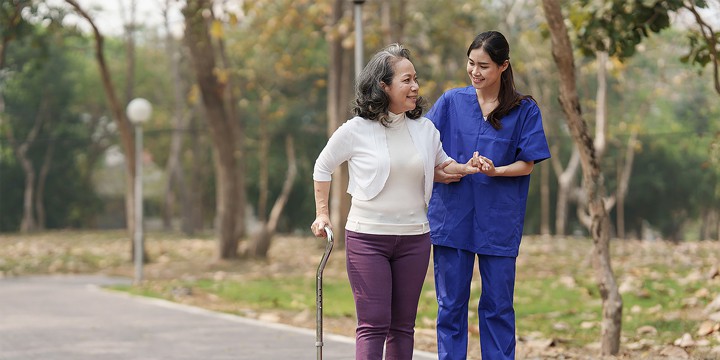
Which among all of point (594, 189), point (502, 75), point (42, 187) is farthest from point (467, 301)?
point (42, 187)

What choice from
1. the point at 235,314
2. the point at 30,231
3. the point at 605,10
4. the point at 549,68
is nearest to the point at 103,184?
the point at 30,231

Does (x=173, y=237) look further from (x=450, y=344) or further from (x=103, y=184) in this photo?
(x=450, y=344)

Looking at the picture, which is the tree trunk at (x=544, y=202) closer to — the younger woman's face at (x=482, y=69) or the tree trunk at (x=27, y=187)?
the tree trunk at (x=27, y=187)

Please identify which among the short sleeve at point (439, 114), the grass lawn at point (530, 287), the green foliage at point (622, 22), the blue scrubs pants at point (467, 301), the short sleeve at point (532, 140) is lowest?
the grass lawn at point (530, 287)

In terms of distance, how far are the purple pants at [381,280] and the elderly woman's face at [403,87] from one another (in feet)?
2.01

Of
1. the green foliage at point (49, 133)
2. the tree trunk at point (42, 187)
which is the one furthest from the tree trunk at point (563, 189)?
the tree trunk at point (42, 187)

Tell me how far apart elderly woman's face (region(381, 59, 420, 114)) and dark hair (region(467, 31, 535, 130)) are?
1.48 ft

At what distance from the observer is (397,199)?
5.23 meters

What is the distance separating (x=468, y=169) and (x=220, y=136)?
551 inches

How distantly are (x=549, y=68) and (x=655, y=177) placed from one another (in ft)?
12.3

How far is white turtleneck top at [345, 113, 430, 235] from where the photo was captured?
17.1 feet

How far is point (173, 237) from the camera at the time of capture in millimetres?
31531

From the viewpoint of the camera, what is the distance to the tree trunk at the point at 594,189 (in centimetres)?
754

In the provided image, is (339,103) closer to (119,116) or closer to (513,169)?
(119,116)
